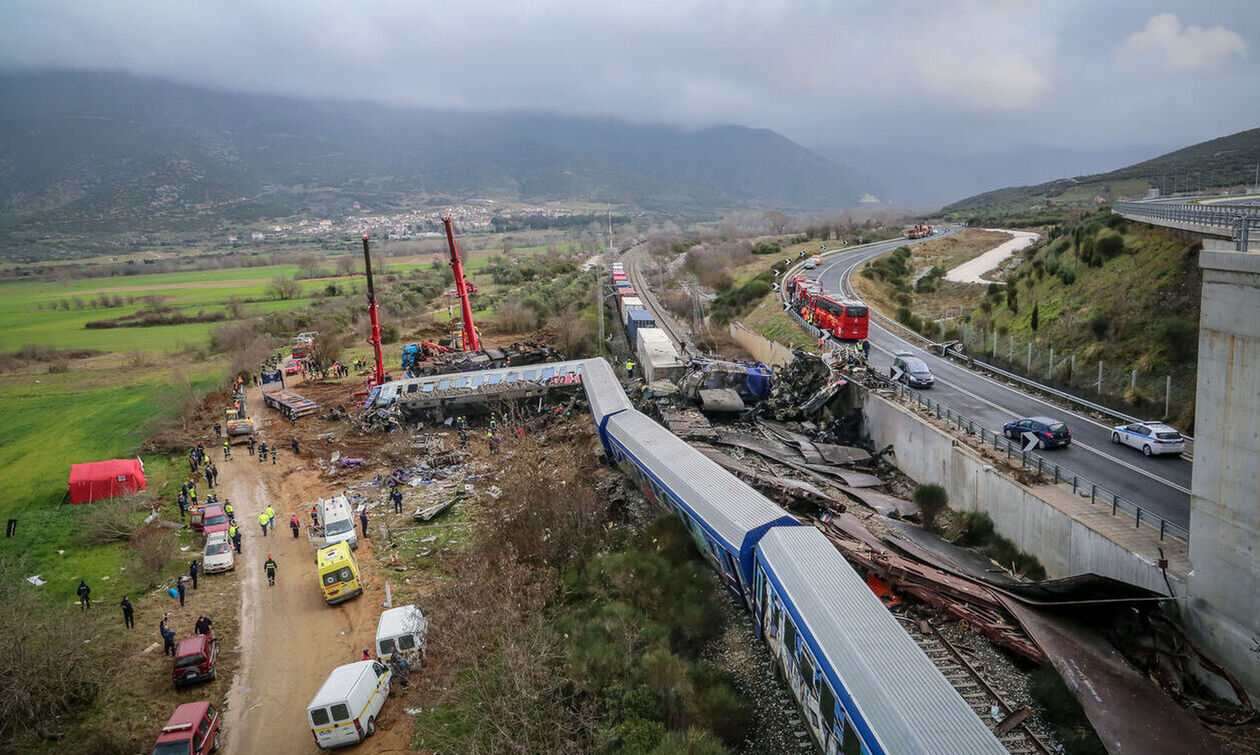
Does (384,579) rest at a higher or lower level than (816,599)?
lower

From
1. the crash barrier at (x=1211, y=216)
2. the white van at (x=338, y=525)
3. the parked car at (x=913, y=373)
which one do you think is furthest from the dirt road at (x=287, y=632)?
the parked car at (x=913, y=373)

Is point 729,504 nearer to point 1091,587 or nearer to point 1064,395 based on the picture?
point 1091,587

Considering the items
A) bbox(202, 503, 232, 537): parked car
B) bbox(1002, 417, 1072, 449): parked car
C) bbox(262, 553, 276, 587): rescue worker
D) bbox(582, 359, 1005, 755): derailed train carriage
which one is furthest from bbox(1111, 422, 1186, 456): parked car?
bbox(202, 503, 232, 537): parked car

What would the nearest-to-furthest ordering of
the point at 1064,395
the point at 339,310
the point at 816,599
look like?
1. the point at 816,599
2. the point at 1064,395
3. the point at 339,310

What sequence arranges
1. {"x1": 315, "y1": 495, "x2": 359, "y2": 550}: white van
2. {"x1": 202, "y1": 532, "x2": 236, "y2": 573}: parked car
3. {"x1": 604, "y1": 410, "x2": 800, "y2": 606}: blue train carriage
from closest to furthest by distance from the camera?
{"x1": 604, "y1": 410, "x2": 800, "y2": 606}: blue train carriage
{"x1": 202, "y1": 532, "x2": 236, "y2": 573}: parked car
{"x1": 315, "y1": 495, "x2": 359, "y2": 550}: white van

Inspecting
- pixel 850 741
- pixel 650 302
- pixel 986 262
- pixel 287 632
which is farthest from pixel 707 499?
pixel 986 262

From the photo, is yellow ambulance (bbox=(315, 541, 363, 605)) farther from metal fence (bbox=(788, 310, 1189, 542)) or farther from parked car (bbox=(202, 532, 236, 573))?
metal fence (bbox=(788, 310, 1189, 542))

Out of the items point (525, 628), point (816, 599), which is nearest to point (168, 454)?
point (525, 628)

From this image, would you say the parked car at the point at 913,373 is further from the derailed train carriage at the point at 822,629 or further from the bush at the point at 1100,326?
the derailed train carriage at the point at 822,629
